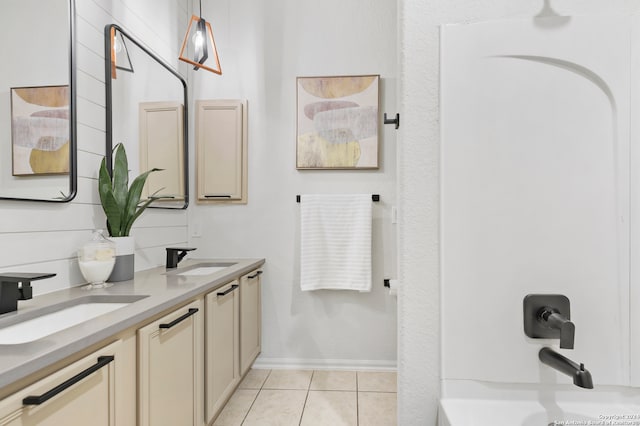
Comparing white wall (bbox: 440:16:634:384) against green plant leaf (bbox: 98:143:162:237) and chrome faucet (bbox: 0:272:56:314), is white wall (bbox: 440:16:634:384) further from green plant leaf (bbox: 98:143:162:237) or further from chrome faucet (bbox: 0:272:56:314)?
green plant leaf (bbox: 98:143:162:237)

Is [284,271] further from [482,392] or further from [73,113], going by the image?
[482,392]

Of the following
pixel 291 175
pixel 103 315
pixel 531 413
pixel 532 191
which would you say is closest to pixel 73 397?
pixel 103 315

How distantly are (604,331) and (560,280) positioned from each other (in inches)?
5.9

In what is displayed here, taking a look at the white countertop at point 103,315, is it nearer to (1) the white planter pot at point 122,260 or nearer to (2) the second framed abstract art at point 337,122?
(1) the white planter pot at point 122,260

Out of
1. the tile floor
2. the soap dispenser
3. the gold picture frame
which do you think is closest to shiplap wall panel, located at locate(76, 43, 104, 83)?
the gold picture frame

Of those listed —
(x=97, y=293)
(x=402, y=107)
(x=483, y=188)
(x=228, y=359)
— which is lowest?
(x=228, y=359)

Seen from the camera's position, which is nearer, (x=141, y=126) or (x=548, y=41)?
(x=548, y=41)

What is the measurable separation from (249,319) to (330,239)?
782 millimetres

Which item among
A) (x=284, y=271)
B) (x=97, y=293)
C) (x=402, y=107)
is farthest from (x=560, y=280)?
(x=284, y=271)

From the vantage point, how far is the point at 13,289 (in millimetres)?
1082

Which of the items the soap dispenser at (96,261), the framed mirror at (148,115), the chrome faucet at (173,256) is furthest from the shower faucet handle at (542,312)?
the framed mirror at (148,115)

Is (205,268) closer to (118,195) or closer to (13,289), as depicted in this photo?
(118,195)

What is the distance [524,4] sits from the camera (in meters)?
0.87

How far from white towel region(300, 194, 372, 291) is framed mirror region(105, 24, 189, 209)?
3.12 feet
